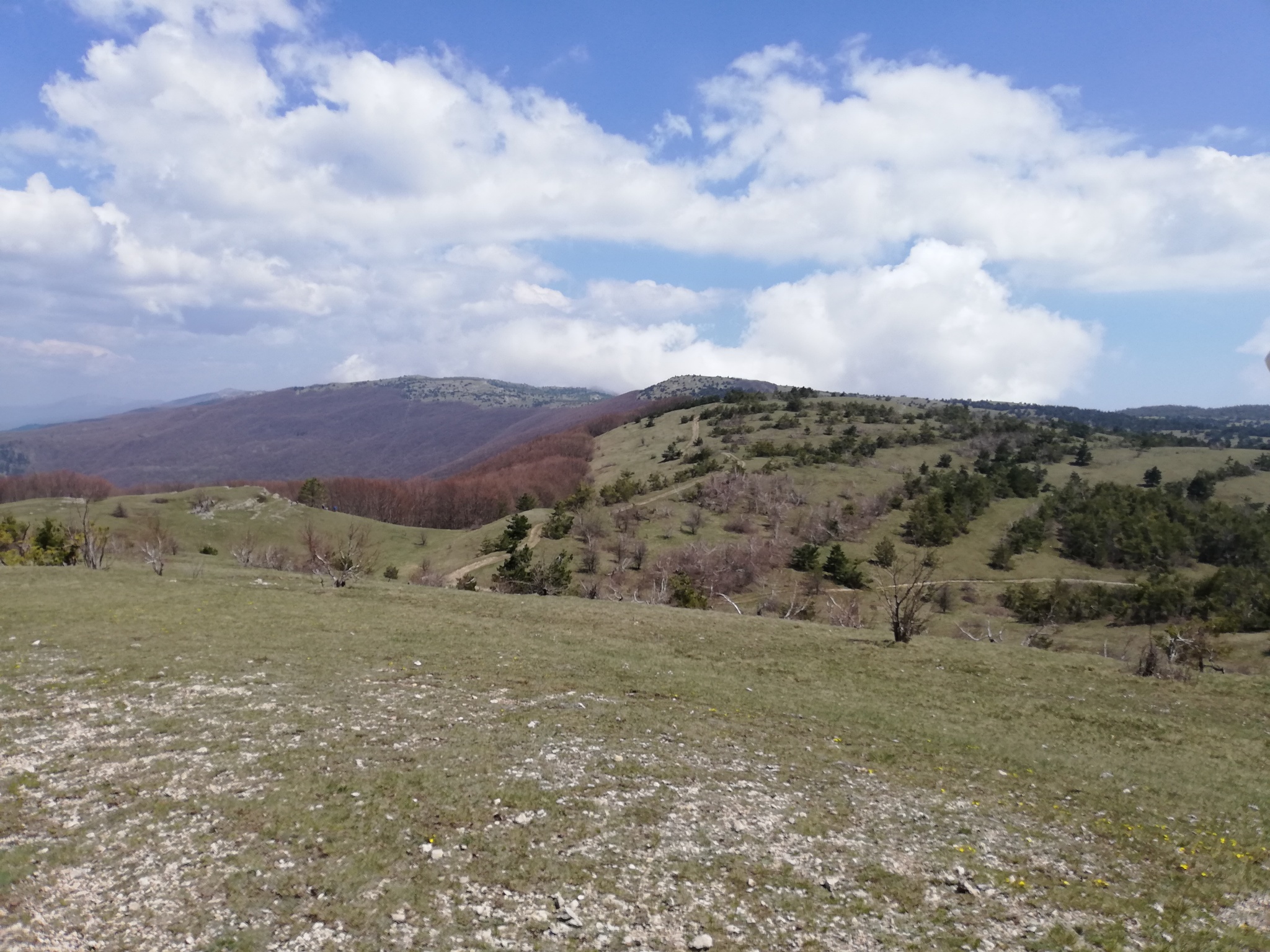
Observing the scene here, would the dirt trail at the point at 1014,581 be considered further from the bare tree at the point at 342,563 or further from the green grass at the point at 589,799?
the green grass at the point at 589,799

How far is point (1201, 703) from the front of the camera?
23.8m

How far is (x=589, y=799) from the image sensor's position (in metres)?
12.5

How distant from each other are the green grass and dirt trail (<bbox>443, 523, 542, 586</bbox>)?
74.6 m

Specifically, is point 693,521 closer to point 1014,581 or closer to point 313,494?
point 1014,581

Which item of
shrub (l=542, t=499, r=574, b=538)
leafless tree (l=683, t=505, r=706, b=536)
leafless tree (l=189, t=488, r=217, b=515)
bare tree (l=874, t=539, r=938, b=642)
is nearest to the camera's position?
bare tree (l=874, t=539, r=938, b=642)

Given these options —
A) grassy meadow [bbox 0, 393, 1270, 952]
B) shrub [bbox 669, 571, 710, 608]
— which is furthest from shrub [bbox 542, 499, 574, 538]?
grassy meadow [bbox 0, 393, 1270, 952]

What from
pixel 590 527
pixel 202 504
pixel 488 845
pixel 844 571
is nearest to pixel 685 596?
pixel 844 571

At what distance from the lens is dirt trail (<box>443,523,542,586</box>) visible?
99.3m

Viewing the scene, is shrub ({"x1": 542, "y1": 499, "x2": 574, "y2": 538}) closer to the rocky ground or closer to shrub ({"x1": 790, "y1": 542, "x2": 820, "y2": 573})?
shrub ({"x1": 790, "y1": 542, "x2": 820, "y2": 573})

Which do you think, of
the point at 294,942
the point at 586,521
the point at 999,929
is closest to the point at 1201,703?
the point at 999,929

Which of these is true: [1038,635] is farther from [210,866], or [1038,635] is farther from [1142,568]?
[1142,568]

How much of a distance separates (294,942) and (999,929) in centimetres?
920

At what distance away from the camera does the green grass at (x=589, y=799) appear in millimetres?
9141

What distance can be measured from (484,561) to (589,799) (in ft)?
318
